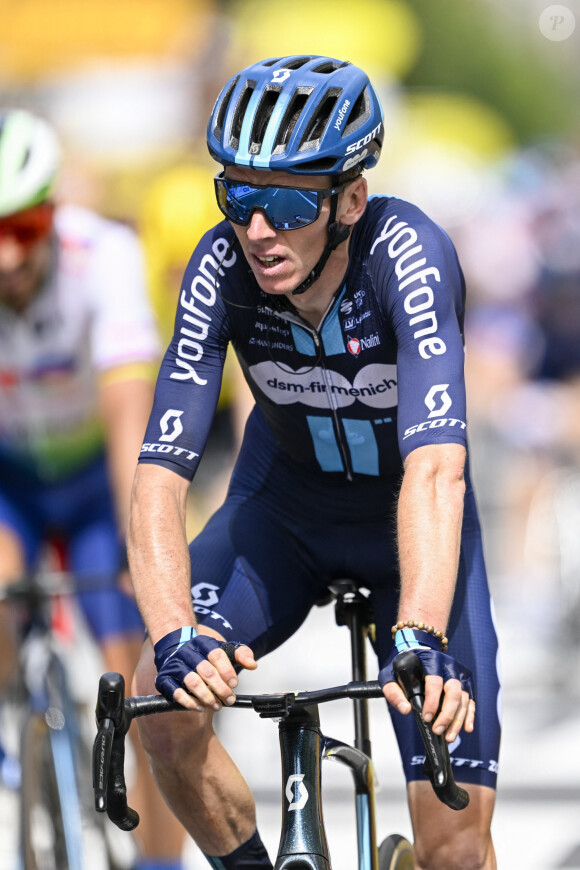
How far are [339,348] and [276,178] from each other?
19.8 inches

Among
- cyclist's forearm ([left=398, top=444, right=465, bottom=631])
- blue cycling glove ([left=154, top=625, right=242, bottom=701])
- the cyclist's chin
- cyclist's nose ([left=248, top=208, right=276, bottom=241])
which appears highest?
cyclist's nose ([left=248, top=208, right=276, bottom=241])

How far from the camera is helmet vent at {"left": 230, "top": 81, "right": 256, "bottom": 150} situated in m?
3.58

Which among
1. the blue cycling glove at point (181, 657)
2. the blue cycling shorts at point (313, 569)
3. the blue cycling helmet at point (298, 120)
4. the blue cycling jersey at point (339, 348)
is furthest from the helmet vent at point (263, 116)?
the blue cycling glove at point (181, 657)

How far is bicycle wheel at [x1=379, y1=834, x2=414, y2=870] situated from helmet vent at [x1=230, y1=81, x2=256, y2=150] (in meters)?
1.79

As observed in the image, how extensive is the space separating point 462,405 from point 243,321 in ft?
2.28

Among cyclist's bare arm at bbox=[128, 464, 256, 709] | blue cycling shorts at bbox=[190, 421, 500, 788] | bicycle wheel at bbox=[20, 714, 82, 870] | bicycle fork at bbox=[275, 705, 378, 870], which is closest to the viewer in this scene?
bicycle fork at bbox=[275, 705, 378, 870]

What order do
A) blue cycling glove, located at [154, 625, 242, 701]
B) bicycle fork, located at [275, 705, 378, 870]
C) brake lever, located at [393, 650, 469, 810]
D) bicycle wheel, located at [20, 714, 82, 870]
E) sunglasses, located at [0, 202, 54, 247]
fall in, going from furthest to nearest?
1. sunglasses, located at [0, 202, 54, 247]
2. bicycle wheel, located at [20, 714, 82, 870]
3. bicycle fork, located at [275, 705, 378, 870]
4. blue cycling glove, located at [154, 625, 242, 701]
5. brake lever, located at [393, 650, 469, 810]

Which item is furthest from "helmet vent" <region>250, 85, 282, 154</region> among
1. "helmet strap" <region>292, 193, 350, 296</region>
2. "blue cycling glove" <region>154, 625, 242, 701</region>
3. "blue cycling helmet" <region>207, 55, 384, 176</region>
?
"blue cycling glove" <region>154, 625, 242, 701</region>

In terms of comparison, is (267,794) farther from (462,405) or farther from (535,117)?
(535,117)

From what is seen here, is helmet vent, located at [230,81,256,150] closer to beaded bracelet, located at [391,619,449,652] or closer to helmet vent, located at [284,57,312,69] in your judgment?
helmet vent, located at [284,57,312,69]

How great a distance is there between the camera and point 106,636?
5.52 meters

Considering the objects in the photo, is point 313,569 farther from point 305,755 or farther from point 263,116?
point 263,116

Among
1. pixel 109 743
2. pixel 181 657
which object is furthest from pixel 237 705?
pixel 109 743

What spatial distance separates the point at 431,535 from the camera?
3.24 metres
